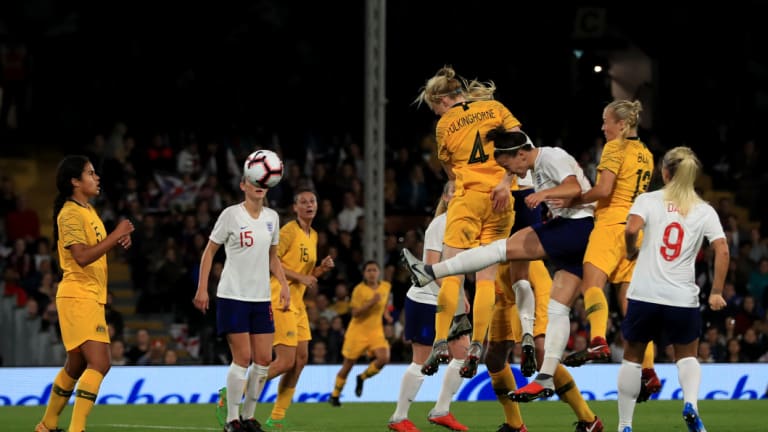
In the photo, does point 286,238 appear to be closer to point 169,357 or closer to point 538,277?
point 538,277

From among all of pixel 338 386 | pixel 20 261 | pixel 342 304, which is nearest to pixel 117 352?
pixel 20 261

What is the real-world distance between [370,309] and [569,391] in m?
7.80

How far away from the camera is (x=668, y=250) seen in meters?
9.50

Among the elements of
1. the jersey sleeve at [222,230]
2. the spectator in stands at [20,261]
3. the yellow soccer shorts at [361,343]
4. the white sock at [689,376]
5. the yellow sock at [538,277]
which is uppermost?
the jersey sleeve at [222,230]

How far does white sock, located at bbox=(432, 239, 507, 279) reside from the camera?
9938mm

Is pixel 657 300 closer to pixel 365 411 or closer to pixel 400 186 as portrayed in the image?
pixel 365 411

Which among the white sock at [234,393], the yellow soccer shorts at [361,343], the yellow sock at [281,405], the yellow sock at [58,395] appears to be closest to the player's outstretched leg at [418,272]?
the white sock at [234,393]

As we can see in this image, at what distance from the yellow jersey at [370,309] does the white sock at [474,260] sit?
798cm

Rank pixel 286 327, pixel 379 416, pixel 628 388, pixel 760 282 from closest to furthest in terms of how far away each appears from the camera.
Answer: pixel 628 388 → pixel 286 327 → pixel 379 416 → pixel 760 282

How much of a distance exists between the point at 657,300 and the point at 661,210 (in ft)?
2.11

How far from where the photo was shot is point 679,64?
94.5ft

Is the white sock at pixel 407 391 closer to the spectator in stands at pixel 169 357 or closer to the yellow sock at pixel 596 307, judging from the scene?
the yellow sock at pixel 596 307

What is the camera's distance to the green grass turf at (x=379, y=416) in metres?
12.7

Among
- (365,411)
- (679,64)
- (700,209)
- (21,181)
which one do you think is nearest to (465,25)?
(679,64)
